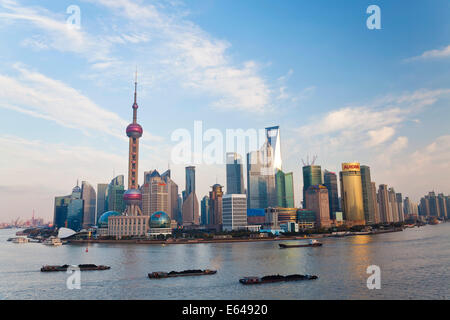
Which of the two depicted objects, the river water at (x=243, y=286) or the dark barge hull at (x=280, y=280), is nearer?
the river water at (x=243, y=286)

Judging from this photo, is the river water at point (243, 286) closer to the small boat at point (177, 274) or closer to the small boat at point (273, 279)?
the small boat at point (273, 279)

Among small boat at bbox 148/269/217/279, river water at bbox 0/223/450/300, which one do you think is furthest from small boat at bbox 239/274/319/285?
small boat at bbox 148/269/217/279

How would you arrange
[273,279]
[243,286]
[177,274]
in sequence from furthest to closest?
[177,274]
[273,279]
[243,286]

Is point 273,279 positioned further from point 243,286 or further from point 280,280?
point 243,286

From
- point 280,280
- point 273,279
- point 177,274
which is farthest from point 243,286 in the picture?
point 177,274

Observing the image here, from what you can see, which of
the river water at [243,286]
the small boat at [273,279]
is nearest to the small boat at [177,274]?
the river water at [243,286]

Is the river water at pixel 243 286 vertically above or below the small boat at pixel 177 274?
below

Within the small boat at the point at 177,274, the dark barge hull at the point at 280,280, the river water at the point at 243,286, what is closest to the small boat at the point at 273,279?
the dark barge hull at the point at 280,280

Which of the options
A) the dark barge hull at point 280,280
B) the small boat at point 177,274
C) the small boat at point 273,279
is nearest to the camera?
the dark barge hull at point 280,280

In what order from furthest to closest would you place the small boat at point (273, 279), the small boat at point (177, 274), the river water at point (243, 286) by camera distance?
the small boat at point (177, 274) → the small boat at point (273, 279) → the river water at point (243, 286)

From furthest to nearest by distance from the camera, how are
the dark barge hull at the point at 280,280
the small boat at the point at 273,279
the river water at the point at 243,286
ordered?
the small boat at the point at 273,279
the dark barge hull at the point at 280,280
the river water at the point at 243,286
